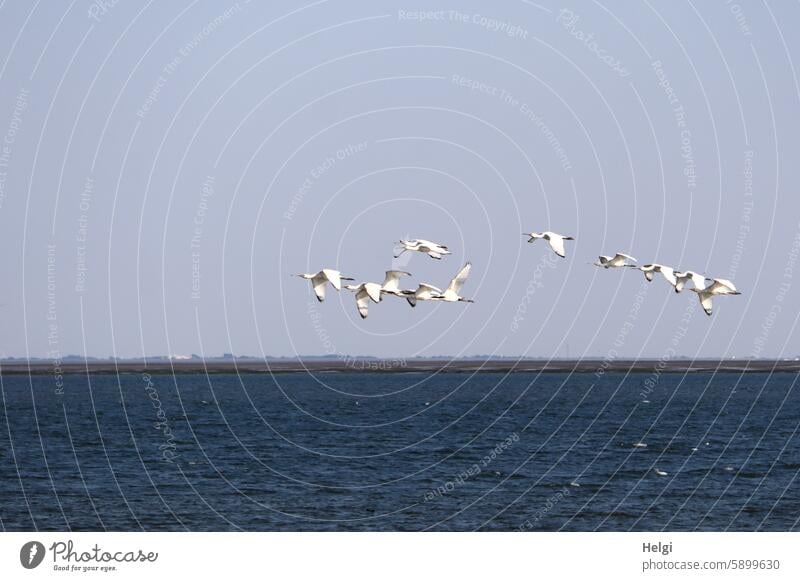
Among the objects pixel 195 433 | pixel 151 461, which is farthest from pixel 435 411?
pixel 151 461

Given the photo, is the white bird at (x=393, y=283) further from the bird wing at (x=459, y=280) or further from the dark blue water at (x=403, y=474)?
the dark blue water at (x=403, y=474)

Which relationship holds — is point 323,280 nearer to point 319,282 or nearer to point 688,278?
point 319,282

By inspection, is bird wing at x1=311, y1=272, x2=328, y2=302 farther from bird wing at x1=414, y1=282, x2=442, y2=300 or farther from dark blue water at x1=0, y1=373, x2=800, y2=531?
dark blue water at x1=0, y1=373, x2=800, y2=531

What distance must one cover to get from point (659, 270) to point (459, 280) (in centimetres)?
786

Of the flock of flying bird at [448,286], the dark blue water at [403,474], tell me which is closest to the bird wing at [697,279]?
the flock of flying bird at [448,286]

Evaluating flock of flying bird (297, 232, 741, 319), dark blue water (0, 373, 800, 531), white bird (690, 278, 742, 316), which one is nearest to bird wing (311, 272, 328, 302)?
flock of flying bird (297, 232, 741, 319)

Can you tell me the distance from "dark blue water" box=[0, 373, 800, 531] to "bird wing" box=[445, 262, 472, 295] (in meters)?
22.8

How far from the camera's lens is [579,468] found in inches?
3925
